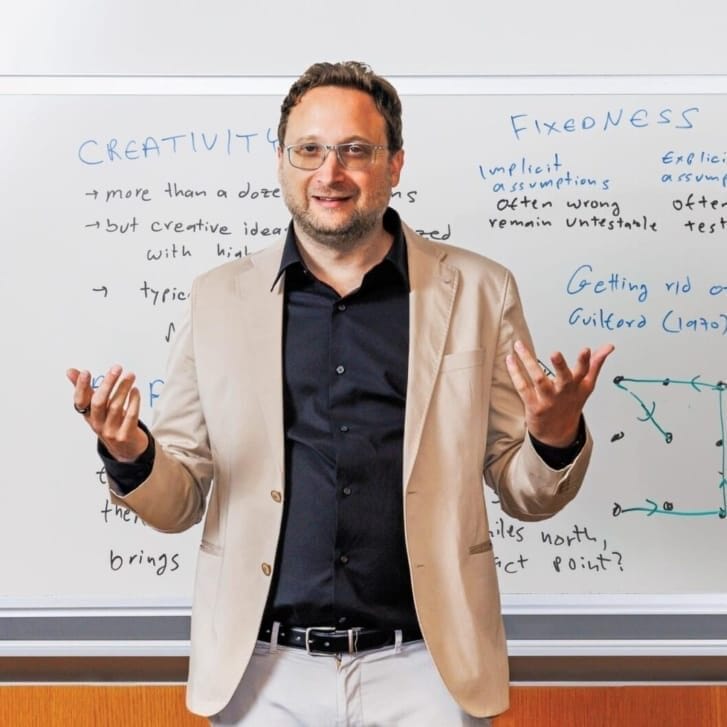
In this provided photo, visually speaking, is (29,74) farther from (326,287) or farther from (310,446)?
(310,446)

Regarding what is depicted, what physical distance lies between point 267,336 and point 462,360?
0.31 m

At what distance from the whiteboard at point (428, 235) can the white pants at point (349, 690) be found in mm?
756

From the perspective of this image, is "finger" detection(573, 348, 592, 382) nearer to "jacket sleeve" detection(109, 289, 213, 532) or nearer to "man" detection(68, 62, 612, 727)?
"man" detection(68, 62, 612, 727)

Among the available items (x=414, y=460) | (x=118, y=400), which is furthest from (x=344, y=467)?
(x=118, y=400)

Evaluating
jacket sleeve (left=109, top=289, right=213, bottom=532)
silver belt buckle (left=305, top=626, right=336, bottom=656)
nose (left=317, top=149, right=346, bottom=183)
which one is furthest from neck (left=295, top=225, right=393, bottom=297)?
silver belt buckle (left=305, top=626, right=336, bottom=656)

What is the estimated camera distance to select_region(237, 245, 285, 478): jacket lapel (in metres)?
1.64

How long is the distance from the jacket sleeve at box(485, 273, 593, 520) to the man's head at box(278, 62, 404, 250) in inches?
10.4

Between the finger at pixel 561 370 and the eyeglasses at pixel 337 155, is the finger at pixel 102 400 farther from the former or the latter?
the finger at pixel 561 370

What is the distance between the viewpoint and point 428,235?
2.36m

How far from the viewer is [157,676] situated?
2330 mm

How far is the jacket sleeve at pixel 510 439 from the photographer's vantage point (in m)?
1.65

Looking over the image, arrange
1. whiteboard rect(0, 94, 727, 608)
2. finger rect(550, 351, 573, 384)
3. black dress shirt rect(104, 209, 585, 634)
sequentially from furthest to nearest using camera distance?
1. whiteboard rect(0, 94, 727, 608)
2. black dress shirt rect(104, 209, 585, 634)
3. finger rect(550, 351, 573, 384)

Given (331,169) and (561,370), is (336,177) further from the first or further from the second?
(561,370)

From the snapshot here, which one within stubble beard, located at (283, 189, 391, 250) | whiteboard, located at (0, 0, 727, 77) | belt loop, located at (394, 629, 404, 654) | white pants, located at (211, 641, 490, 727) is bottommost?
white pants, located at (211, 641, 490, 727)
